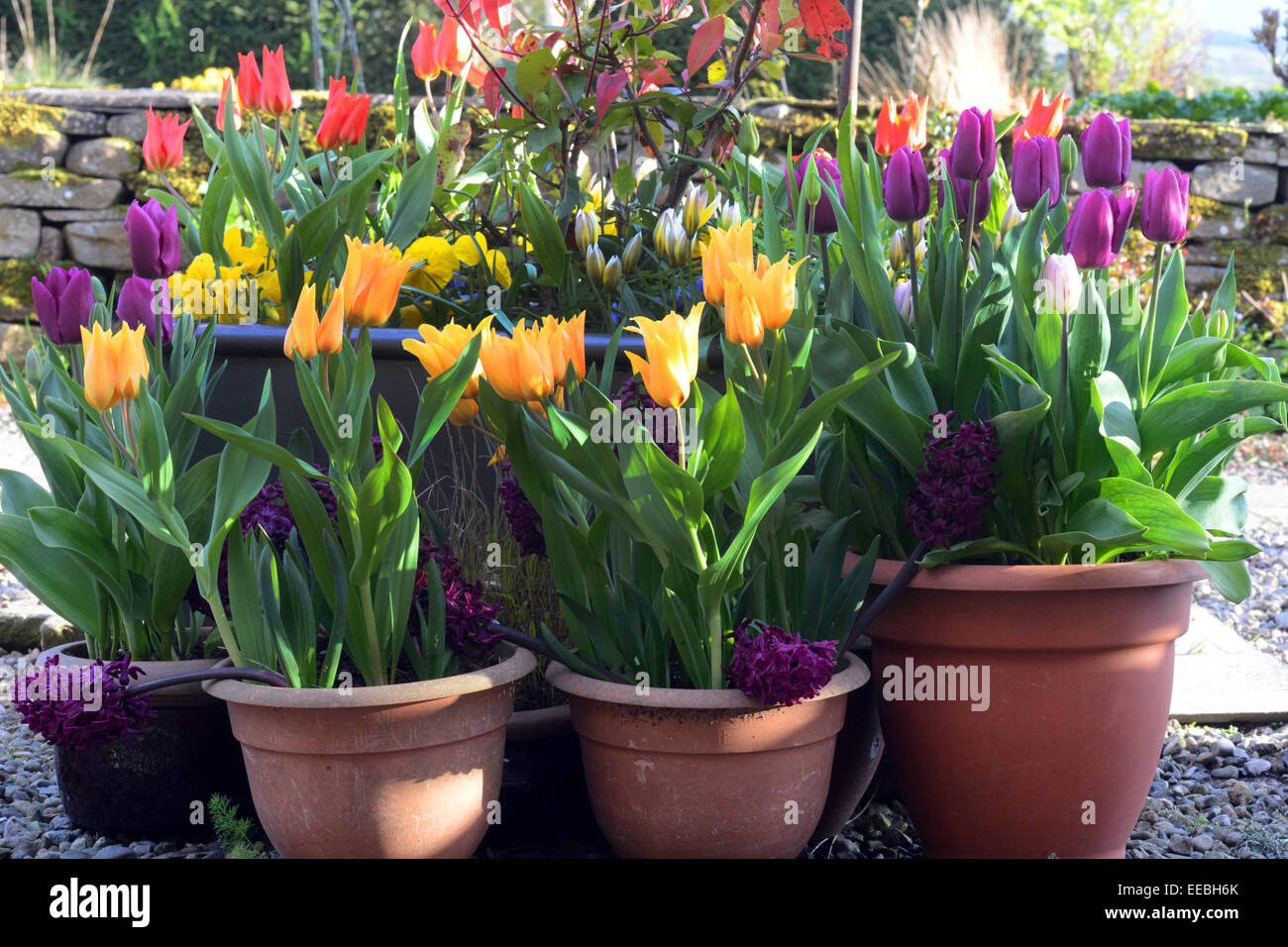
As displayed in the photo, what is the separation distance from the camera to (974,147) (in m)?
1.62

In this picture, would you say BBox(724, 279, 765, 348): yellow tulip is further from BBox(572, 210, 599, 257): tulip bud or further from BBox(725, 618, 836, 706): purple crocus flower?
BBox(572, 210, 599, 257): tulip bud

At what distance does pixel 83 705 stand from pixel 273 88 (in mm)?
1339

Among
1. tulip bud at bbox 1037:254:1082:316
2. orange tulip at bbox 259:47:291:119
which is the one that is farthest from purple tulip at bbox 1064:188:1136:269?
orange tulip at bbox 259:47:291:119

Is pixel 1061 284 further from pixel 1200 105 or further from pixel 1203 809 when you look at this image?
pixel 1200 105

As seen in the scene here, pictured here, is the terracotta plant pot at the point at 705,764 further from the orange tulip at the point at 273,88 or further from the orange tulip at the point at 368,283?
the orange tulip at the point at 273,88

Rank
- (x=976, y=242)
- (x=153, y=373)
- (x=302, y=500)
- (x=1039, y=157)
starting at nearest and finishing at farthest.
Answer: (x=302, y=500) → (x=1039, y=157) → (x=153, y=373) → (x=976, y=242)

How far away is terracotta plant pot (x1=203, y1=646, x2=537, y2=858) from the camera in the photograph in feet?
4.85

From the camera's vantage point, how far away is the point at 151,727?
5.89 feet

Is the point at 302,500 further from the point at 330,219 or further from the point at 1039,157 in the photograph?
the point at 1039,157

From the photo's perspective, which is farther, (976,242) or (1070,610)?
(976,242)

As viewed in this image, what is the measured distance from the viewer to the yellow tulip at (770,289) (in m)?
1.36

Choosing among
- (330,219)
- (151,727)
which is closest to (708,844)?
(151,727)

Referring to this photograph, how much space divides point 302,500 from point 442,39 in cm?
124

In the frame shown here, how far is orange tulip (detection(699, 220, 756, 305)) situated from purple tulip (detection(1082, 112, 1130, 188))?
53 cm
